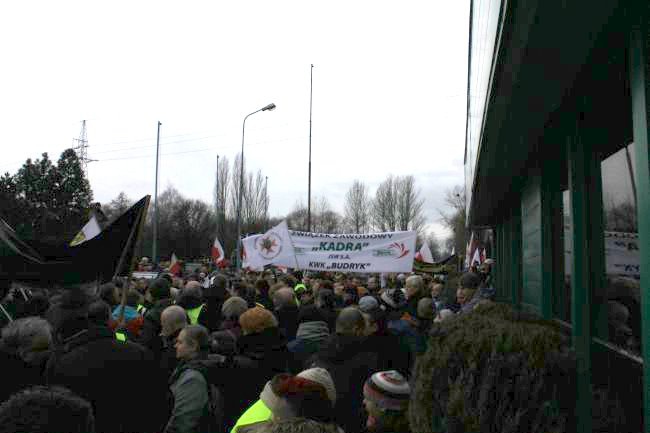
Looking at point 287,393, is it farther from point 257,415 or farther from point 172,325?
point 172,325

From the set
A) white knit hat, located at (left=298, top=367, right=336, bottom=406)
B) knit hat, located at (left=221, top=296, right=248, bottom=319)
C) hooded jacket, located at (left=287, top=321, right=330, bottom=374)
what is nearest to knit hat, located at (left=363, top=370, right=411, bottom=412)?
white knit hat, located at (left=298, top=367, right=336, bottom=406)

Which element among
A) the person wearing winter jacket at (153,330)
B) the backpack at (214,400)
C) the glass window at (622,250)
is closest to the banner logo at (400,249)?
the person wearing winter jacket at (153,330)

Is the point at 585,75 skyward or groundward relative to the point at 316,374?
skyward

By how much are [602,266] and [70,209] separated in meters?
34.8

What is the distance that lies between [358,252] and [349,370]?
907cm

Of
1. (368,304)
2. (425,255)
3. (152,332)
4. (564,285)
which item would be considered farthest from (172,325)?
(425,255)

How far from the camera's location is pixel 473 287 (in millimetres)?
7523

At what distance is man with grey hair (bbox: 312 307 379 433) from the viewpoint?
431cm

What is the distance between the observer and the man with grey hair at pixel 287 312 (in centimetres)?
727

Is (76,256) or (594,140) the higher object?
(594,140)

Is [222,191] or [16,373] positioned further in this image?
[222,191]

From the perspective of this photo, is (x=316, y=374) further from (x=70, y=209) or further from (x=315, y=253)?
(x=70, y=209)

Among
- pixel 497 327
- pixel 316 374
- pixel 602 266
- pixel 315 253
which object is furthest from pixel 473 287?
pixel 315 253

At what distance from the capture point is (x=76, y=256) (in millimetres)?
6121
